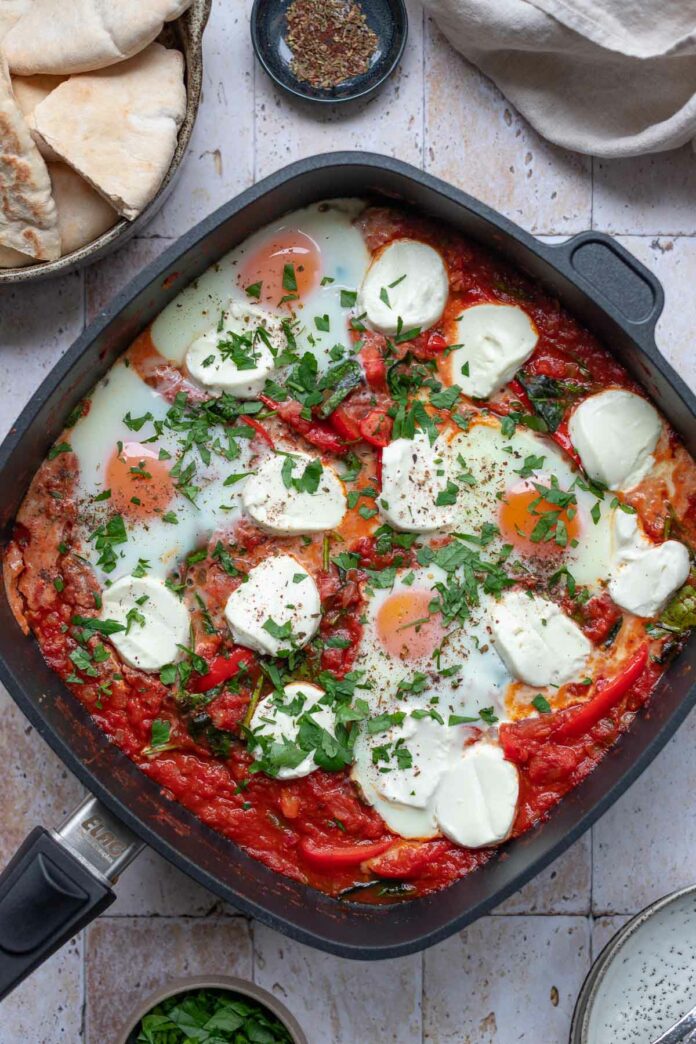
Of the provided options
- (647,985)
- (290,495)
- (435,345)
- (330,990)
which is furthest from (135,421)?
(647,985)

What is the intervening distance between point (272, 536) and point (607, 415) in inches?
46.8

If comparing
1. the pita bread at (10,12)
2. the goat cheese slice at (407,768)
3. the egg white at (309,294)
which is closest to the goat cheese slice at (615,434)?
the egg white at (309,294)

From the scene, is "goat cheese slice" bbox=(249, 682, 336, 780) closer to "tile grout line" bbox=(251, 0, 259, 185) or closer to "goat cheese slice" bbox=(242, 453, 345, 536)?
"goat cheese slice" bbox=(242, 453, 345, 536)

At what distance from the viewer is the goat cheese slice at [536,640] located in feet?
12.1

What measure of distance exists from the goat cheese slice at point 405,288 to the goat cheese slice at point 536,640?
0.98 metres

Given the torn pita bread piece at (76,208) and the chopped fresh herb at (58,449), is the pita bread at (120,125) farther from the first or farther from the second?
the chopped fresh herb at (58,449)

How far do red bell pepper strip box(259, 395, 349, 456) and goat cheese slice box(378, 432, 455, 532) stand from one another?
0.19m

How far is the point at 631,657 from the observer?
3.75 m

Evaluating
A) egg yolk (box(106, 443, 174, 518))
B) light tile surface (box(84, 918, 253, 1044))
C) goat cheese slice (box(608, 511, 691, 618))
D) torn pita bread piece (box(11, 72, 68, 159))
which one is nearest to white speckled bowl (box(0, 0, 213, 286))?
torn pita bread piece (box(11, 72, 68, 159))


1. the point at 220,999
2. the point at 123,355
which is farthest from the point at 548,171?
the point at 220,999

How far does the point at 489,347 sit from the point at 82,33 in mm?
1594

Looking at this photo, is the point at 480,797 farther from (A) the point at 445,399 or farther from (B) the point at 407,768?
(A) the point at 445,399

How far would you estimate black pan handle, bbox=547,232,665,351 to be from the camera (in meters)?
3.27

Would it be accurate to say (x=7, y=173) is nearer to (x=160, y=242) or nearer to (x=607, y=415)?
(x=160, y=242)
